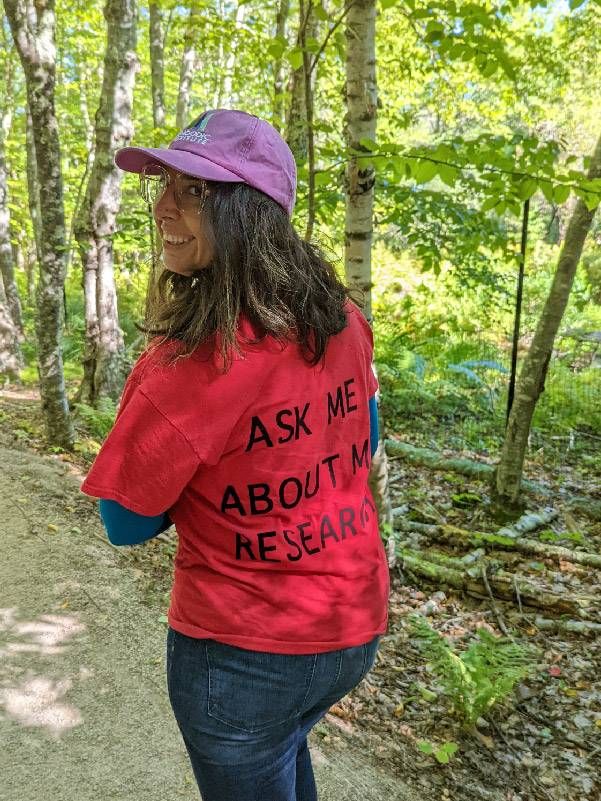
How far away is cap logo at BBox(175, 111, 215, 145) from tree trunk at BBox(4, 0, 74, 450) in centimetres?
486

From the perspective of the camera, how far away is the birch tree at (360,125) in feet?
12.6

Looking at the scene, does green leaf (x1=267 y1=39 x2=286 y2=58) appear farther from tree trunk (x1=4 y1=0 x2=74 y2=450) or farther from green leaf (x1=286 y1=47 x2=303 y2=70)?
tree trunk (x1=4 y1=0 x2=74 y2=450)

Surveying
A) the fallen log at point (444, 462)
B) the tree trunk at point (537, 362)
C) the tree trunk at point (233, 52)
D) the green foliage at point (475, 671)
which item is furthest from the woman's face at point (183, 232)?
the fallen log at point (444, 462)

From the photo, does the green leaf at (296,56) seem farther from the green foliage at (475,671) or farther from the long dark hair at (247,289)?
the green foliage at (475,671)

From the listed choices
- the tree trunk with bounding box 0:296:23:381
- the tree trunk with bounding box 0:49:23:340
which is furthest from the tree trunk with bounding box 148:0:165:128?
the tree trunk with bounding box 0:296:23:381

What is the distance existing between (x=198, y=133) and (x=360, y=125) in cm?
283

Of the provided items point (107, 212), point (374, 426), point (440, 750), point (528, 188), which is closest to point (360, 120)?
point (528, 188)

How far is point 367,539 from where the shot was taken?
4.87 feet

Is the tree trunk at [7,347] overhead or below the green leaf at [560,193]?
below

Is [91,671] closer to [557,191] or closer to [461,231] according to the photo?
[557,191]

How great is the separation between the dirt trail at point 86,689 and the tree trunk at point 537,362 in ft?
13.2

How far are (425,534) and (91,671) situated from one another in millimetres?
3680

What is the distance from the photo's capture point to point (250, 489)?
1.28 m

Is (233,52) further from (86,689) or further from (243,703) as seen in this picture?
(243,703)
